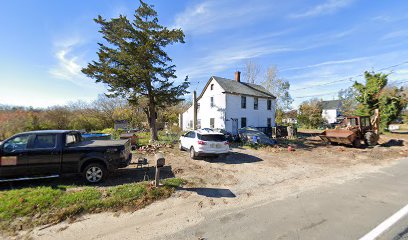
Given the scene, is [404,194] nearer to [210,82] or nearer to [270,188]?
[270,188]

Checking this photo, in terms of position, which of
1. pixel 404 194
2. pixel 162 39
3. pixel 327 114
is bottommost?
pixel 404 194

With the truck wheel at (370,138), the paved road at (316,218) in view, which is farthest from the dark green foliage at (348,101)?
the paved road at (316,218)

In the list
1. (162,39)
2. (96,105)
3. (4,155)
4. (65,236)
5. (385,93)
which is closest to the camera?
(65,236)

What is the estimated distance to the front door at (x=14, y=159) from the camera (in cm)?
616

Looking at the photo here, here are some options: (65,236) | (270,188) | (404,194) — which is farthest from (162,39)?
(404,194)

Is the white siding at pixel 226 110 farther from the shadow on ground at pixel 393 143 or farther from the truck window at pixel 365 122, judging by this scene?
the shadow on ground at pixel 393 143

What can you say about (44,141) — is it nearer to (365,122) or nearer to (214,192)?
(214,192)

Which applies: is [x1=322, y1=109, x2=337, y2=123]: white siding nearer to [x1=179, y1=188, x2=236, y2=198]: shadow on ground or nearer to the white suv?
the white suv

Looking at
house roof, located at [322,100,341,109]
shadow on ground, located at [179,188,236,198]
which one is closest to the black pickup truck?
shadow on ground, located at [179,188,236,198]

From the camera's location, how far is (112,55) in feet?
49.8

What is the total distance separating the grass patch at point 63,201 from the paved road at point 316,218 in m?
2.14

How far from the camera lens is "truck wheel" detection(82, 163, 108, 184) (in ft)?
22.1

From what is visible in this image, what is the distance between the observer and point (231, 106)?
24.1m

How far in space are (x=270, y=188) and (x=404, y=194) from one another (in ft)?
13.5
